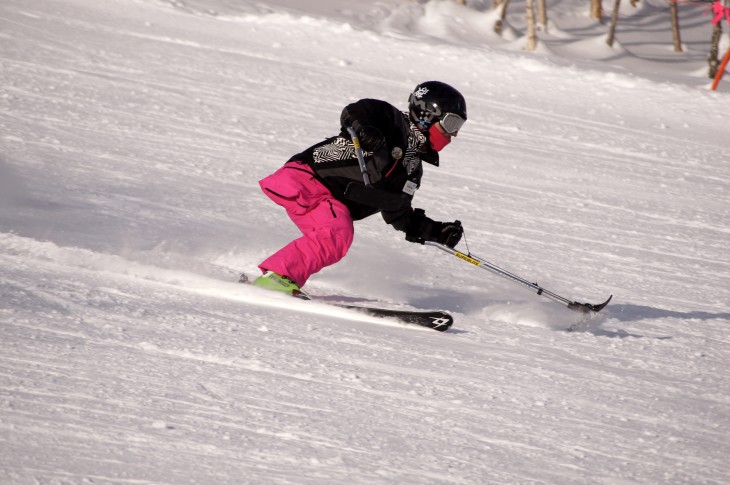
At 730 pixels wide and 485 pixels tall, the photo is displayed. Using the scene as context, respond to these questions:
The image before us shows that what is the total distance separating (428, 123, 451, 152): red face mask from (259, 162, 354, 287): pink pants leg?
651 millimetres

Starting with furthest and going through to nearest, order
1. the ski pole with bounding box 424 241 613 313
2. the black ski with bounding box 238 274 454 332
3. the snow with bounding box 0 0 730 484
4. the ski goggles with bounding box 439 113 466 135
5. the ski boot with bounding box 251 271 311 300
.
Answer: the ski pole with bounding box 424 241 613 313 → the ski goggles with bounding box 439 113 466 135 → the ski boot with bounding box 251 271 311 300 → the black ski with bounding box 238 274 454 332 → the snow with bounding box 0 0 730 484

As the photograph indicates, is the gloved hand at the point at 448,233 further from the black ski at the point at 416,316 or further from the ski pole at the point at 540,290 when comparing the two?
the black ski at the point at 416,316

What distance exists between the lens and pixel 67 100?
349 inches

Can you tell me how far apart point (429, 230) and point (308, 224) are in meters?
0.69

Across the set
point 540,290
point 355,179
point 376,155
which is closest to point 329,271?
point 355,179

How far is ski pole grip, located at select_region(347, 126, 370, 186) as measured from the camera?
4676mm

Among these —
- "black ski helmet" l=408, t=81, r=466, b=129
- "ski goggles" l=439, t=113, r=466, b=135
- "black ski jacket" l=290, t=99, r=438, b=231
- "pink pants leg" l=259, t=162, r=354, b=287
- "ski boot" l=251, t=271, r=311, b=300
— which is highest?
"black ski helmet" l=408, t=81, r=466, b=129

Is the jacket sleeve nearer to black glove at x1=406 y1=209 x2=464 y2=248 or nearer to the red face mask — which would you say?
the red face mask

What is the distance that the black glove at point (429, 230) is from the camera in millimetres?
4949

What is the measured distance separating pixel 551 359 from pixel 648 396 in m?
0.52

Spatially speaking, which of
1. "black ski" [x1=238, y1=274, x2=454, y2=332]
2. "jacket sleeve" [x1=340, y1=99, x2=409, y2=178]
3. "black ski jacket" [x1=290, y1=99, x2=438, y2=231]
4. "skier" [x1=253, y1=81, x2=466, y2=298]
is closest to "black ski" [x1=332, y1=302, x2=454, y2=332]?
"black ski" [x1=238, y1=274, x2=454, y2=332]

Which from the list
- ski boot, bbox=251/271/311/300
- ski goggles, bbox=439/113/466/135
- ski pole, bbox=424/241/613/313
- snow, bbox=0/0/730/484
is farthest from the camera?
ski pole, bbox=424/241/613/313

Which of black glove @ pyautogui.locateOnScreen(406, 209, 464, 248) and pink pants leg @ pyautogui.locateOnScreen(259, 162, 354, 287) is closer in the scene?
pink pants leg @ pyautogui.locateOnScreen(259, 162, 354, 287)

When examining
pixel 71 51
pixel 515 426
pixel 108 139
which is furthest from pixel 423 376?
pixel 71 51
